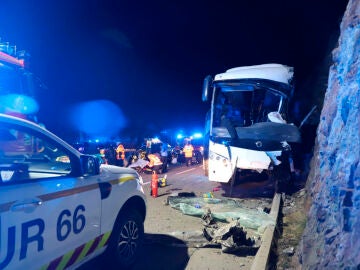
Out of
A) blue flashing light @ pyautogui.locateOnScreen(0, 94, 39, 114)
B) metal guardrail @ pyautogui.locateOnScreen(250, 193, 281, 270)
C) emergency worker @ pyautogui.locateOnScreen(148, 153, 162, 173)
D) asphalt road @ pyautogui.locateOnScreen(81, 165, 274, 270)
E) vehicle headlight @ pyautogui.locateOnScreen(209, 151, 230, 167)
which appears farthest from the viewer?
emergency worker @ pyautogui.locateOnScreen(148, 153, 162, 173)

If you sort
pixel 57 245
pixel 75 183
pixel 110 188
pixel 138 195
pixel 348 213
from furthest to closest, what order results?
pixel 138 195 → pixel 110 188 → pixel 75 183 → pixel 57 245 → pixel 348 213

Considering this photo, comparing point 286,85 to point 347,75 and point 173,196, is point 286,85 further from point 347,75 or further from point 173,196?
point 347,75

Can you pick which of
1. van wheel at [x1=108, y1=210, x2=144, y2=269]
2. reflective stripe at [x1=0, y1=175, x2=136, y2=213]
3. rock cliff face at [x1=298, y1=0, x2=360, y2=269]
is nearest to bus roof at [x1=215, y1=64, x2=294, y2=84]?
rock cliff face at [x1=298, y1=0, x2=360, y2=269]

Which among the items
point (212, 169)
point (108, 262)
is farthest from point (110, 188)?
point (212, 169)

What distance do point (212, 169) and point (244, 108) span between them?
2251 mm

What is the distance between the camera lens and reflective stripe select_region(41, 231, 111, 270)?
2900 mm

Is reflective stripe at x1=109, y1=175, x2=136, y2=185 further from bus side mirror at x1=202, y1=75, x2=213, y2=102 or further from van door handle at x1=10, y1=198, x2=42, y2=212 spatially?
bus side mirror at x1=202, y1=75, x2=213, y2=102

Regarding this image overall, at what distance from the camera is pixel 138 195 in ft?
14.3

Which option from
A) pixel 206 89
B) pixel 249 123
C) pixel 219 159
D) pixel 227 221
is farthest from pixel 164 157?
pixel 227 221

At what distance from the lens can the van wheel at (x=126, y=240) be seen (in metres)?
3.86

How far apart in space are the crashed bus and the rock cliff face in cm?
472

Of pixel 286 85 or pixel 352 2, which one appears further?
pixel 286 85

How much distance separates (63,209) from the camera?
2.93 m

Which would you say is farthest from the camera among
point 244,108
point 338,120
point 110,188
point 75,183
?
point 244,108
